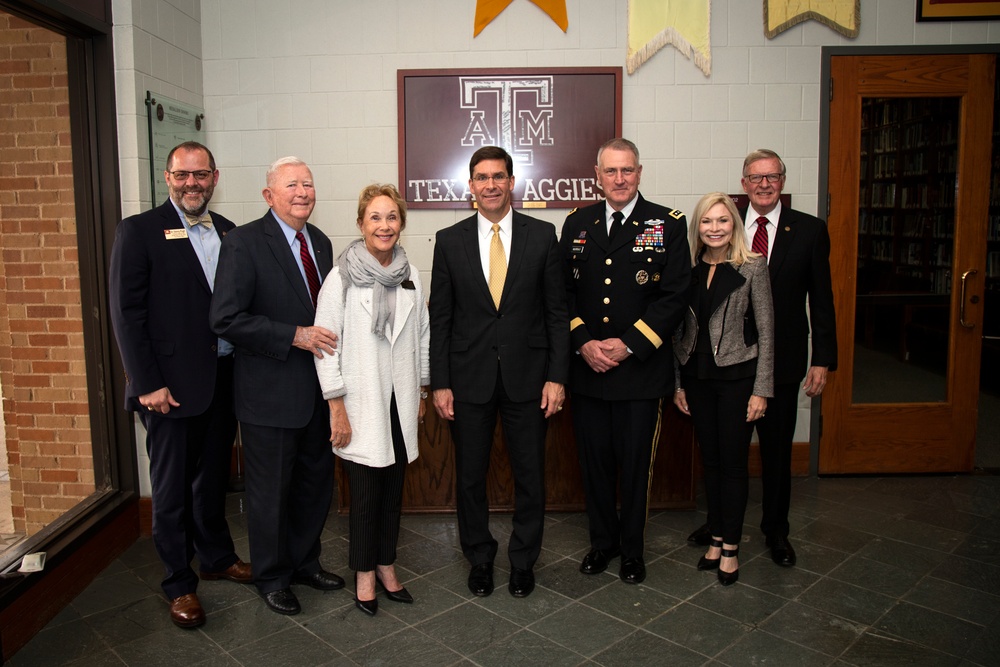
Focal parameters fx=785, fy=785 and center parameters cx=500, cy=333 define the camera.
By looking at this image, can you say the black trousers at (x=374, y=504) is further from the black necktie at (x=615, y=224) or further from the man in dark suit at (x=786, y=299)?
the man in dark suit at (x=786, y=299)

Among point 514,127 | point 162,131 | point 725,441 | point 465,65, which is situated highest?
point 465,65

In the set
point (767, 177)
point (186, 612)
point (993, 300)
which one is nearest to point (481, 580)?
point (186, 612)

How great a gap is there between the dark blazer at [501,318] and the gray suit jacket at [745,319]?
0.60 metres

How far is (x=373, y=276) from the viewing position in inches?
107

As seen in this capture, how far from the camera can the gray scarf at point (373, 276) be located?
8.93 ft

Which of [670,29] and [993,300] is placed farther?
[993,300]

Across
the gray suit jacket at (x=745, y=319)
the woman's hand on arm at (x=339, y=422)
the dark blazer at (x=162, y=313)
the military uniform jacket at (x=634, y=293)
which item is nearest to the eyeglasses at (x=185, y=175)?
the dark blazer at (x=162, y=313)

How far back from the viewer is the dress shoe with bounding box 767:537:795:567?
3316 millimetres

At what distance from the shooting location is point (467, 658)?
2600 millimetres

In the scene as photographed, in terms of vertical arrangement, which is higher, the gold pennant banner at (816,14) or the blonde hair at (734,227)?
the gold pennant banner at (816,14)

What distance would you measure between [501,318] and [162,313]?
122 centimetres

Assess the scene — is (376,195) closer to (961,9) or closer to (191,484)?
(191,484)

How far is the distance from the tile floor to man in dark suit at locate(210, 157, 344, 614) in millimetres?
312

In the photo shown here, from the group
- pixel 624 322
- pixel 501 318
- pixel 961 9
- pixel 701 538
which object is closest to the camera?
pixel 501 318
